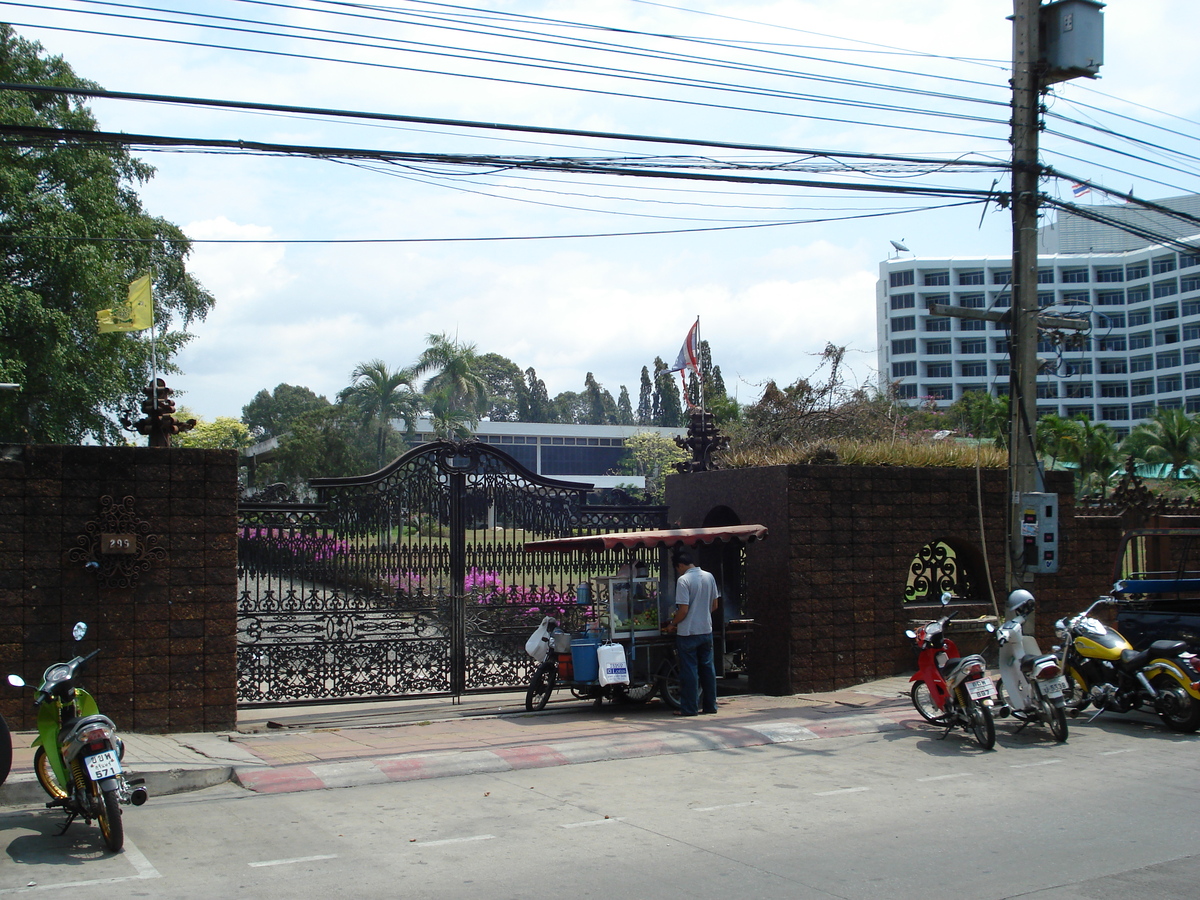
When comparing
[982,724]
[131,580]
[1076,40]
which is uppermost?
[1076,40]

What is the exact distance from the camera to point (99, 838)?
653 centimetres

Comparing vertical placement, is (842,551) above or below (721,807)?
above

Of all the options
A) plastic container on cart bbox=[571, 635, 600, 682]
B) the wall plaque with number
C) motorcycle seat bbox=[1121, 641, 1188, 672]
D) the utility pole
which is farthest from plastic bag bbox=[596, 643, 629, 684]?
motorcycle seat bbox=[1121, 641, 1188, 672]

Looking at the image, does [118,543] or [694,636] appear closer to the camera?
[118,543]

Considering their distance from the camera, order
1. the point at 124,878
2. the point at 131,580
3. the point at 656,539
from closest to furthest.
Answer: the point at 124,878 → the point at 131,580 → the point at 656,539

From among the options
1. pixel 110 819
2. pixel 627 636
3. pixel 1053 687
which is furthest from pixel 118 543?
pixel 1053 687

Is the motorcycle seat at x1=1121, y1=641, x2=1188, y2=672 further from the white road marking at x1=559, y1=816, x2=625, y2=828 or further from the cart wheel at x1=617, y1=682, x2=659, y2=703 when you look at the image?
the white road marking at x1=559, y1=816, x2=625, y2=828

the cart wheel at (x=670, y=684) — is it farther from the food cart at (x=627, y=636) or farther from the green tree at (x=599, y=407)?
the green tree at (x=599, y=407)

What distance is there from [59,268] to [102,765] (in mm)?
19663

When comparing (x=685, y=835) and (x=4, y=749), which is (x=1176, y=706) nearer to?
(x=685, y=835)

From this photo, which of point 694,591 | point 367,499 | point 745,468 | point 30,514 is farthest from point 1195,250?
point 30,514

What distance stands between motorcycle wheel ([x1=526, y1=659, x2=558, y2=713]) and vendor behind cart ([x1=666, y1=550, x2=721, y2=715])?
145 centimetres

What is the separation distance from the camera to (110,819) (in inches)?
243

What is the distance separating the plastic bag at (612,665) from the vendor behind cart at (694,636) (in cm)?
61
